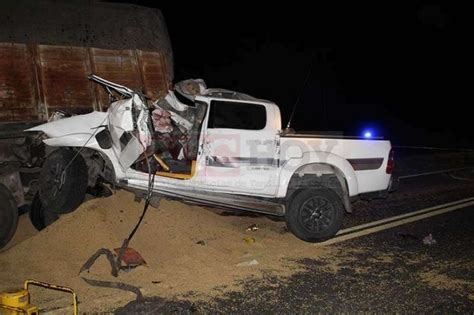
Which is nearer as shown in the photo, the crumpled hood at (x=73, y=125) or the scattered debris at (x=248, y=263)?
the scattered debris at (x=248, y=263)

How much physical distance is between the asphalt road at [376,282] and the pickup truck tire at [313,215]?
312 millimetres

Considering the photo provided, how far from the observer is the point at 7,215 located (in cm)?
624

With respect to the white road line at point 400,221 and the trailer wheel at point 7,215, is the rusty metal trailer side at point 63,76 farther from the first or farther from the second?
the white road line at point 400,221

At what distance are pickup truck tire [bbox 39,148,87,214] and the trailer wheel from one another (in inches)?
16.3

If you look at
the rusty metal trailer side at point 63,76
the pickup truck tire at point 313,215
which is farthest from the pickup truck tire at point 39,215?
the pickup truck tire at point 313,215

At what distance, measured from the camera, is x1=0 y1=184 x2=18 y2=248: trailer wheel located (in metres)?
6.20

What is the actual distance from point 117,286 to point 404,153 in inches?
585

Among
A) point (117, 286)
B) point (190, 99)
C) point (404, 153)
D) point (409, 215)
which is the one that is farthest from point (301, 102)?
point (117, 286)

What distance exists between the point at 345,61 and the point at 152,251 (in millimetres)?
23809

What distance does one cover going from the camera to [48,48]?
7.75 metres

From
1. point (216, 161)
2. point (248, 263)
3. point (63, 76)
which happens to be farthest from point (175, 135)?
point (248, 263)

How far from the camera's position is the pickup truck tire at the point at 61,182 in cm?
654

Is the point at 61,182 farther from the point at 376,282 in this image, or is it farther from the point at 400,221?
the point at 400,221

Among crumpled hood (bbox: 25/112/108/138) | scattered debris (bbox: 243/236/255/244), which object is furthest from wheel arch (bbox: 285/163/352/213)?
crumpled hood (bbox: 25/112/108/138)
